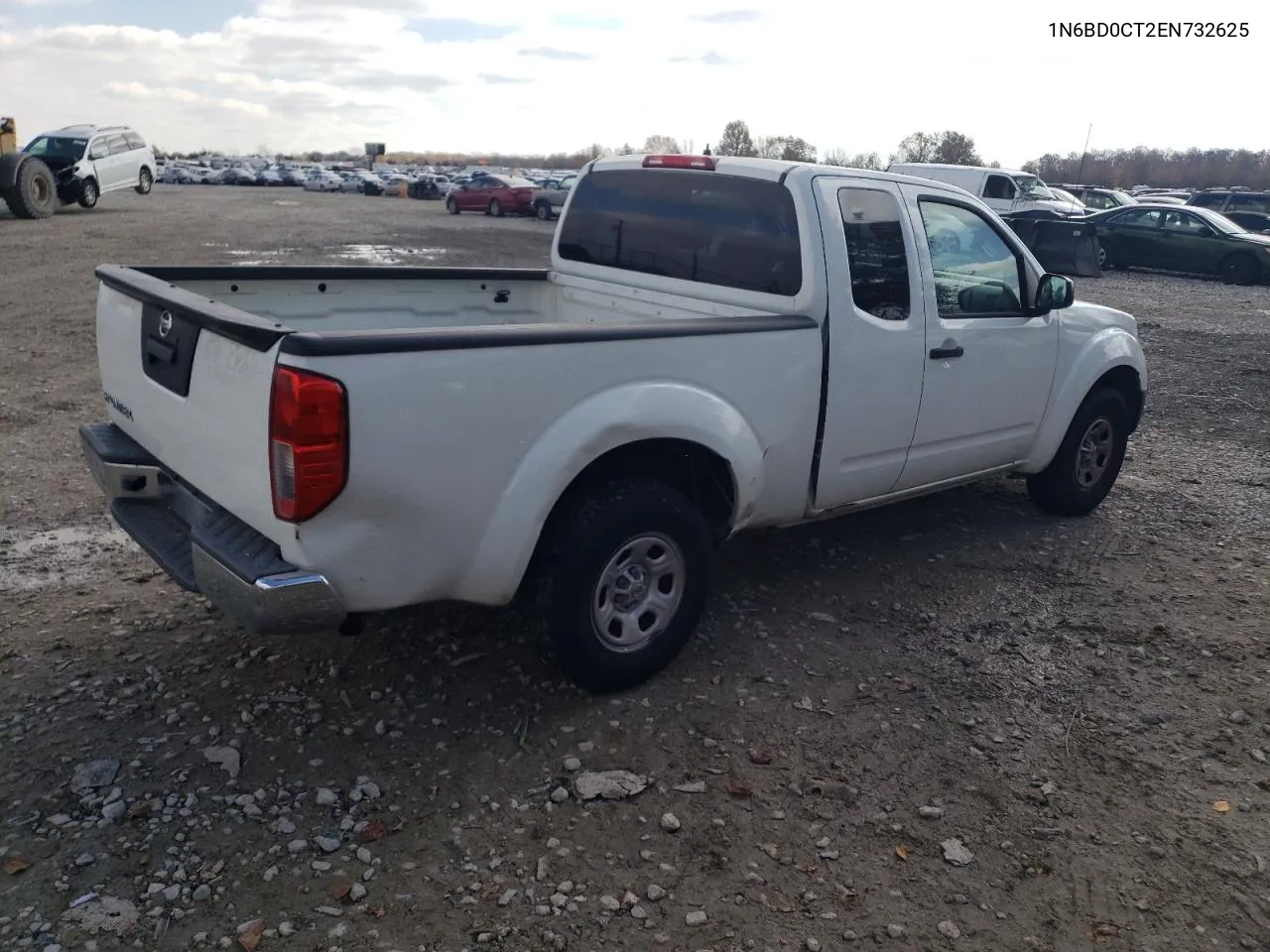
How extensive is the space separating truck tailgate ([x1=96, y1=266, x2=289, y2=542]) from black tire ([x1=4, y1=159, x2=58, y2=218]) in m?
21.5

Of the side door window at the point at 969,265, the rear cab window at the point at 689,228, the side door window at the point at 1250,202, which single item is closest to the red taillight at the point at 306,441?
the rear cab window at the point at 689,228

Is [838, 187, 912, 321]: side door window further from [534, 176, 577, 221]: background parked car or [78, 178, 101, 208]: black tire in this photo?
[534, 176, 577, 221]: background parked car

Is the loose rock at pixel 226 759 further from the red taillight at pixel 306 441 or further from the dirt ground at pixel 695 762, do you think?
the red taillight at pixel 306 441

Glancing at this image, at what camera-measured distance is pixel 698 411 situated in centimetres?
372

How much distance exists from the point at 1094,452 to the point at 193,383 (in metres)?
4.88

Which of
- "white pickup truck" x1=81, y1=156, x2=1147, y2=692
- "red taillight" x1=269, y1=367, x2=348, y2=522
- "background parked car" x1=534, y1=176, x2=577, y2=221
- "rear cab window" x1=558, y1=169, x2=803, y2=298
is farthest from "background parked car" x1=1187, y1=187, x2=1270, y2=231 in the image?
"red taillight" x1=269, y1=367, x2=348, y2=522

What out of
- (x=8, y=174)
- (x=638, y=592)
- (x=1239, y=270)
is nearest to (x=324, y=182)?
(x=8, y=174)

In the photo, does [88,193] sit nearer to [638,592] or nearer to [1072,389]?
[1072,389]

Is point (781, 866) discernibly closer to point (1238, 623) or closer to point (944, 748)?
point (944, 748)

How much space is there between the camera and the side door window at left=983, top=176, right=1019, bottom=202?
24.5m

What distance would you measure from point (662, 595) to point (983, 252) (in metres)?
2.49

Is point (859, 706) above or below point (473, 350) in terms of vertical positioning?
below

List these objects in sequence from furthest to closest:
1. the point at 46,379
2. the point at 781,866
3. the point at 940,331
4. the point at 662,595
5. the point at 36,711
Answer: the point at 46,379
the point at 940,331
the point at 662,595
the point at 36,711
the point at 781,866

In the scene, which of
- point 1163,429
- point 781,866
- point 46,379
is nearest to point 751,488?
point 781,866
